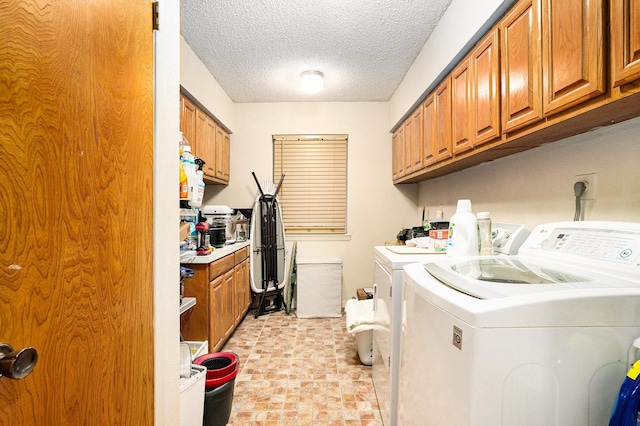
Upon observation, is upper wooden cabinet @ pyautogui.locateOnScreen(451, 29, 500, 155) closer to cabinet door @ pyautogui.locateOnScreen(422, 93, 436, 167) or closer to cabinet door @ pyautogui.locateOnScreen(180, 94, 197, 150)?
cabinet door @ pyautogui.locateOnScreen(422, 93, 436, 167)

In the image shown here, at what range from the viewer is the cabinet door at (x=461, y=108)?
1.70 meters

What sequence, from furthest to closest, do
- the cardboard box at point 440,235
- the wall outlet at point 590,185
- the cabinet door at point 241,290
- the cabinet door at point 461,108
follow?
the cabinet door at point 241,290
the cardboard box at point 440,235
the cabinet door at point 461,108
the wall outlet at point 590,185

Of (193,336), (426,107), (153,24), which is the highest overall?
(426,107)

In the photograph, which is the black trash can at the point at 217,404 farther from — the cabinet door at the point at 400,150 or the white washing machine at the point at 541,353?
the cabinet door at the point at 400,150

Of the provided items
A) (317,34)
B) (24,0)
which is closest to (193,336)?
(24,0)

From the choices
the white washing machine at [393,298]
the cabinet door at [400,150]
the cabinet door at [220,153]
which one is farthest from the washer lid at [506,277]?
the cabinet door at [220,153]

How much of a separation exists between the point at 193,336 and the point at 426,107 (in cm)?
262

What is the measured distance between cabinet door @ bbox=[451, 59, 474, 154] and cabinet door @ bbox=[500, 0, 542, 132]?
0.32m

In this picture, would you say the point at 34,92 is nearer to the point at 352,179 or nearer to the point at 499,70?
the point at 499,70

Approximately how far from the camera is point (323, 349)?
255cm

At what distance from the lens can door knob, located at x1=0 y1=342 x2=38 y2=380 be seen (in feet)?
1.48

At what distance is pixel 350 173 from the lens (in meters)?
3.70

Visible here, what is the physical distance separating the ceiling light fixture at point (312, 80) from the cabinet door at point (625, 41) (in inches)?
92.6

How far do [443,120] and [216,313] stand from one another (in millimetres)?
2290
